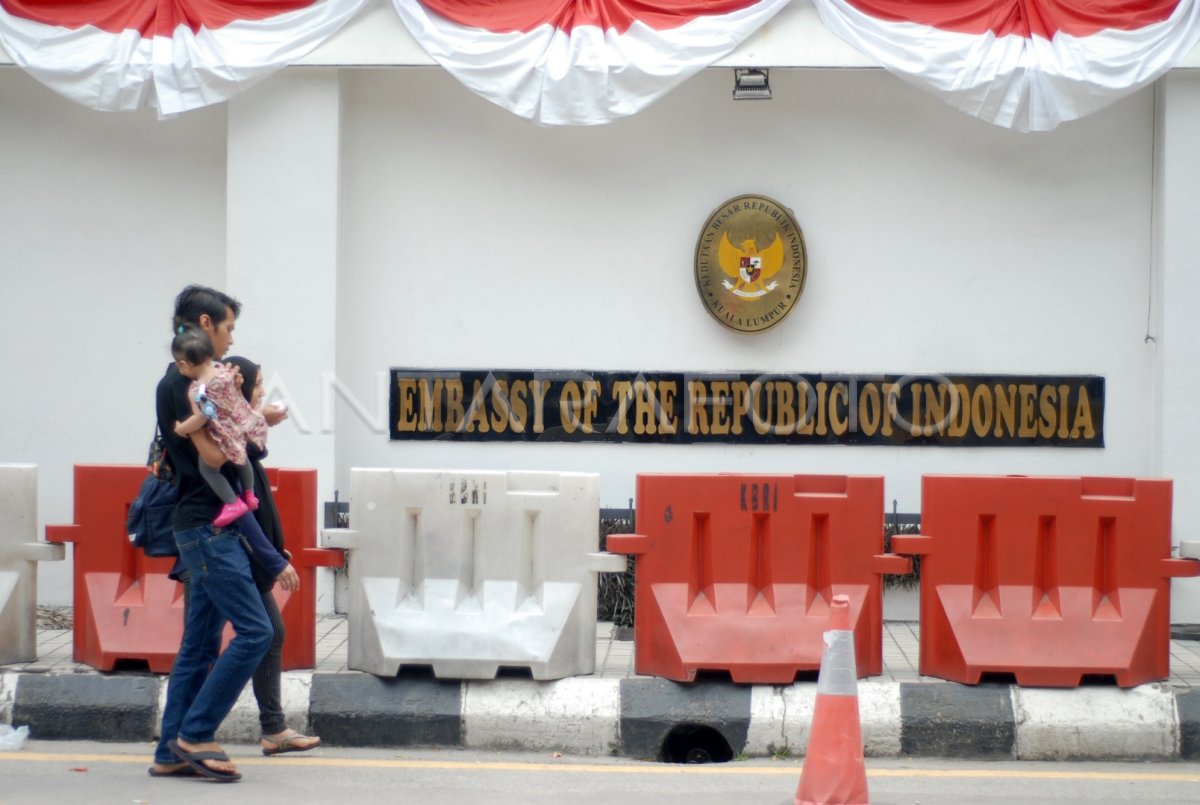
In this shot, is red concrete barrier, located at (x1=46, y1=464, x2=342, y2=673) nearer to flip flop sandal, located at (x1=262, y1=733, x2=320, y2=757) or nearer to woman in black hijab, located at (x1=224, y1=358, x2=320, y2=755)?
woman in black hijab, located at (x1=224, y1=358, x2=320, y2=755)

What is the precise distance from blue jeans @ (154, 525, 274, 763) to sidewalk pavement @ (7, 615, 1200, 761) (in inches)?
24.6

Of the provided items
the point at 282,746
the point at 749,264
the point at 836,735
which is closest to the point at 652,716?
the point at 836,735

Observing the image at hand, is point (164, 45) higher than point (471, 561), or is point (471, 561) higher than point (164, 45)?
point (164, 45)

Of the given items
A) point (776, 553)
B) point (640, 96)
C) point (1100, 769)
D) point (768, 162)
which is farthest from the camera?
point (768, 162)

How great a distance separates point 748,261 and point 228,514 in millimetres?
4557

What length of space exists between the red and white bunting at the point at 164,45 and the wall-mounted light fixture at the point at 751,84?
251 cm

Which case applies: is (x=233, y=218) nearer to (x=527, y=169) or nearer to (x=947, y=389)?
(x=527, y=169)

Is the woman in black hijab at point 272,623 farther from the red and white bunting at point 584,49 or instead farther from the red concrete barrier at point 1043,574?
the red and white bunting at point 584,49

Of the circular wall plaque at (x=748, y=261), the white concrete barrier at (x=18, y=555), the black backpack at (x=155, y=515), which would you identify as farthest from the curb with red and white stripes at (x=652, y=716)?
the circular wall plaque at (x=748, y=261)

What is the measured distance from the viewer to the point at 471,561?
6582 millimetres

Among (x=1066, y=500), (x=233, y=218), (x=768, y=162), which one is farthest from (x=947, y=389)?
(x=233, y=218)

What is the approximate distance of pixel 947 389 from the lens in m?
9.19

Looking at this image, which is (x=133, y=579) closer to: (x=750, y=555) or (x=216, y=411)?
(x=216, y=411)

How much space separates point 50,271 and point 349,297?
2141 mm
